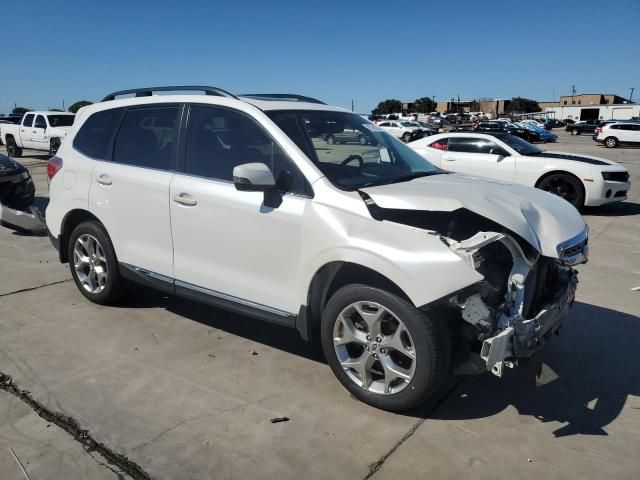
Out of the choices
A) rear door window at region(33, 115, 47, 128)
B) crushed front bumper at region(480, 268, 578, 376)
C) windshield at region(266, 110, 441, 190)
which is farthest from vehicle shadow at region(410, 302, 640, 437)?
rear door window at region(33, 115, 47, 128)

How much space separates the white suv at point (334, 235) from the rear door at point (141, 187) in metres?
0.01

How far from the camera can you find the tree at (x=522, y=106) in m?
127

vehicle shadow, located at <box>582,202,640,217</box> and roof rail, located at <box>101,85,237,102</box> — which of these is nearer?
roof rail, located at <box>101,85,237,102</box>

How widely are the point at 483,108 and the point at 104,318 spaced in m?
148

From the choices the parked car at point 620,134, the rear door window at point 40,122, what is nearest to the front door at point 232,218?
the rear door window at point 40,122

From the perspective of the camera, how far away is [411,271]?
286 cm

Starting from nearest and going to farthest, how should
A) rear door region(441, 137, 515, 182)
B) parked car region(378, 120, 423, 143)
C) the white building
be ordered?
1. rear door region(441, 137, 515, 182)
2. parked car region(378, 120, 423, 143)
3. the white building

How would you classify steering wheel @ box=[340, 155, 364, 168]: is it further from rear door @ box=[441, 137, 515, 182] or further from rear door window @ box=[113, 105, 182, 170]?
rear door @ box=[441, 137, 515, 182]

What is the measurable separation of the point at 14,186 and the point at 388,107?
406ft

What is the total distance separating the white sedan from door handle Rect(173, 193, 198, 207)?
7060 millimetres

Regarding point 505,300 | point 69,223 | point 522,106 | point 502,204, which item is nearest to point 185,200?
point 69,223

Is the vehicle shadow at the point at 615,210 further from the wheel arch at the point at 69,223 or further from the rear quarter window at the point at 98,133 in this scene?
the wheel arch at the point at 69,223

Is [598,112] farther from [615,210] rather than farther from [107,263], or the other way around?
[107,263]

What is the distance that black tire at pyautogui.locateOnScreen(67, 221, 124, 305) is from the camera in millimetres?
4570
